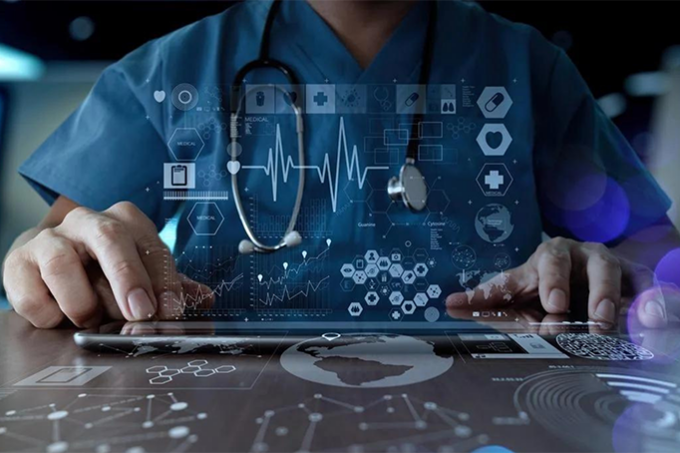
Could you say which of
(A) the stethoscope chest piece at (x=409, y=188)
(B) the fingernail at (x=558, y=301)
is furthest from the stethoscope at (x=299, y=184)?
(B) the fingernail at (x=558, y=301)

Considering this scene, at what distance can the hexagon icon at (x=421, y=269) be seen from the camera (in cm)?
66

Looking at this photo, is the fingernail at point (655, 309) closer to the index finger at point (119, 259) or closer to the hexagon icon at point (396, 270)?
the hexagon icon at point (396, 270)

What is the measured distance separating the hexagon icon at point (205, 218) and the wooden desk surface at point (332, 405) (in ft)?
0.62

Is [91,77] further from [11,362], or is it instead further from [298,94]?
[11,362]

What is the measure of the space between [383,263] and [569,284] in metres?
0.24

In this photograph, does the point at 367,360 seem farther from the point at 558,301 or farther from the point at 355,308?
the point at 558,301

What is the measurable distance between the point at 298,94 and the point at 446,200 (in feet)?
0.79

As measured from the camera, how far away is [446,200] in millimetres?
665

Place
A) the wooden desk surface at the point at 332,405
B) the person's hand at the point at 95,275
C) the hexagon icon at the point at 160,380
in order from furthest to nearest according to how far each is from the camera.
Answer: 1. the person's hand at the point at 95,275
2. the hexagon icon at the point at 160,380
3. the wooden desk surface at the point at 332,405

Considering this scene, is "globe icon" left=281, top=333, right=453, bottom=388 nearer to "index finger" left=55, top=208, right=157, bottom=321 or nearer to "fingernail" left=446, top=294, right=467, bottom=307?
"fingernail" left=446, top=294, right=467, bottom=307

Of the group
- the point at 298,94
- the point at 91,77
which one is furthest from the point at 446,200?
the point at 91,77

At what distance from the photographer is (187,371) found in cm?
47

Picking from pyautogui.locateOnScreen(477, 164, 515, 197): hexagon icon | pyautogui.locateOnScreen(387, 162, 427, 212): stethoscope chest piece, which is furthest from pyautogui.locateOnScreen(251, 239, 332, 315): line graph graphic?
pyautogui.locateOnScreen(477, 164, 515, 197): hexagon icon

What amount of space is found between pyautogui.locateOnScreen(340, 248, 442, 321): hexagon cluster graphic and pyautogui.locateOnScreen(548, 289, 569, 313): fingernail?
0.48 feet
